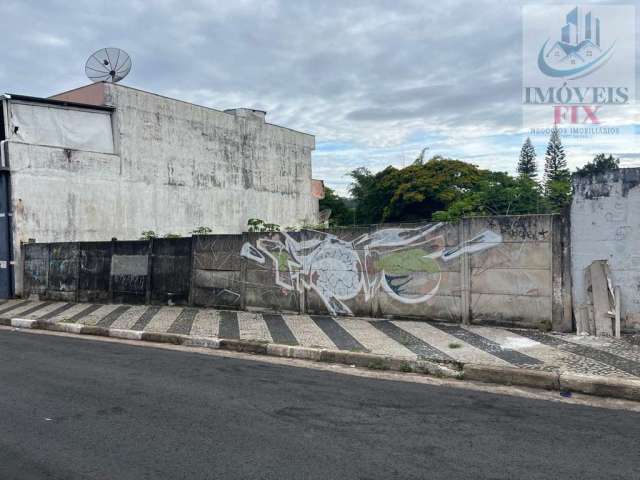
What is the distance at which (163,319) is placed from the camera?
37.3ft

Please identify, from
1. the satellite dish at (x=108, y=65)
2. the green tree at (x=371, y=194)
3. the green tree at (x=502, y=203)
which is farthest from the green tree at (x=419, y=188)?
the satellite dish at (x=108, y=65)

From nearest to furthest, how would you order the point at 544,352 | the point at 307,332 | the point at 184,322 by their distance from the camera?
the point at 544,352 < the point at 307,332 < the point at 184,322

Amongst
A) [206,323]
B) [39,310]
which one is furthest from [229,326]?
[39,310]

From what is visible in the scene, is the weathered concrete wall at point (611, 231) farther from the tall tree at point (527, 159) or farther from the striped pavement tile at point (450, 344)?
the tall tree at point (527, 159)

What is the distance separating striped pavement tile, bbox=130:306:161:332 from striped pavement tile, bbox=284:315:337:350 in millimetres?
3001

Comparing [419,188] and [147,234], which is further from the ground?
[419,188]

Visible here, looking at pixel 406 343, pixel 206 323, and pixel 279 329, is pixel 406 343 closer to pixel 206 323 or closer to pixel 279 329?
pixel 279 329

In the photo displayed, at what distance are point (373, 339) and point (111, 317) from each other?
6.88 metres

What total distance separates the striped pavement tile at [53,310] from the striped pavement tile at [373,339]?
7438 mm

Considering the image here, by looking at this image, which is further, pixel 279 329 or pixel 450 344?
pixel 279 329

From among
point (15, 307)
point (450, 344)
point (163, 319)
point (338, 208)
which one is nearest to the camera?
point (450, 344)

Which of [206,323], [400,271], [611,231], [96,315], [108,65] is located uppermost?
[108,65]

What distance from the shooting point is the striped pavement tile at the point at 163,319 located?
10.3 metres

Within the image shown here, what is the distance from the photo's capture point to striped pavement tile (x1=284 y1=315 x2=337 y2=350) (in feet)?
27.0
